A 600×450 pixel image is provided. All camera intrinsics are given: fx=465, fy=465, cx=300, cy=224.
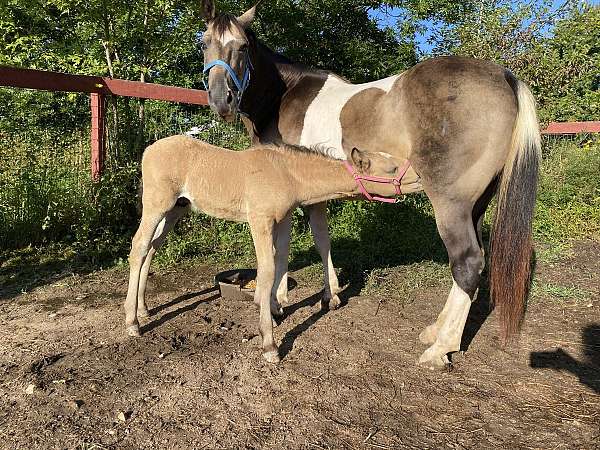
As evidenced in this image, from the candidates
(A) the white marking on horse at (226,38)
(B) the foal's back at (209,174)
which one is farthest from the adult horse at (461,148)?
(B) the foal's back at (209,174)

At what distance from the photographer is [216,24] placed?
3807 millimetres

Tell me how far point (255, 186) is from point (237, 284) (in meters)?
1.52

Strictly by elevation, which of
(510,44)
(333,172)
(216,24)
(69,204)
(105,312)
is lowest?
(105,312)

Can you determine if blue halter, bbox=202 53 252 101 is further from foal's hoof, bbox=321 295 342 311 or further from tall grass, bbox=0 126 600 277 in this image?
tall grass, bbox=0 126 600 277

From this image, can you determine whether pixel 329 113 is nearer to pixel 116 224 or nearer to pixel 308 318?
pixel 308 318

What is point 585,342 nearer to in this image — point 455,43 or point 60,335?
point 60,335

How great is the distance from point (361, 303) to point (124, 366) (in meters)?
2.20

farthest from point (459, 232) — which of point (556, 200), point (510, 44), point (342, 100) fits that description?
point (510, 44)

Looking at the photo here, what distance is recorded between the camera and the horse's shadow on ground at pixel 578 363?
3104mm

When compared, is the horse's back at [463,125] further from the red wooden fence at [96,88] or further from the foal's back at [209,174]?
the red wooden fence at [96,88]

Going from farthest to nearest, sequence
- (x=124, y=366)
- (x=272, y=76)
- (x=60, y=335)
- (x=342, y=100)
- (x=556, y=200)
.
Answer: (x=556, y=200) < (x=272, y=76) < (x=342, y=100) < (x=60, y=335) < (x=124, y=366)

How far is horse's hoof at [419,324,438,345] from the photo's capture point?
3.57m

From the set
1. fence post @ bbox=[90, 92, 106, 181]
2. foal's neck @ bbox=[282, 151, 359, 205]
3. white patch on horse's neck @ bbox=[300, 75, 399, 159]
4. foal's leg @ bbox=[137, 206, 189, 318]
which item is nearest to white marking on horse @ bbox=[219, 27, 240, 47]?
white patch on horse's neck @ bbox=[300, 75, 399, 159]

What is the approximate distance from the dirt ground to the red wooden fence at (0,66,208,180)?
1.98m
